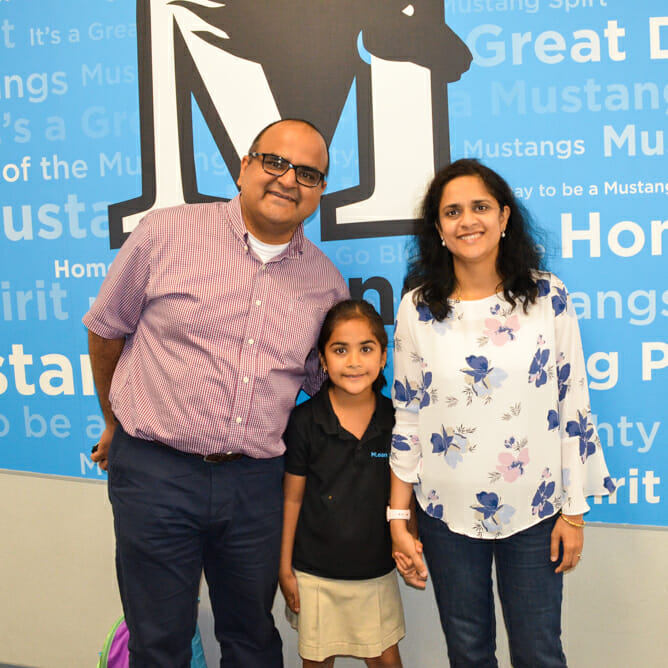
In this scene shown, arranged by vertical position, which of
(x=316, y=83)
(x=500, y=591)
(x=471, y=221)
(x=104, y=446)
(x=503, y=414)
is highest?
(x=316, y=83)

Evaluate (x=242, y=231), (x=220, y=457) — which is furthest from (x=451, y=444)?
(x=242, y=231)

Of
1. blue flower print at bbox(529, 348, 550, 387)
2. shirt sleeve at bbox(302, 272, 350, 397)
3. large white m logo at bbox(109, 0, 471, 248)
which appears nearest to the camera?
blue flower print at bbox(529, 348, 550, 387)

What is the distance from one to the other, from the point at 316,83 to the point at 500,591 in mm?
1580

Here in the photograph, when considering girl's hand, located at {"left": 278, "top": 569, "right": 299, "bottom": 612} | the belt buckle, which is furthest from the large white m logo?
girl's hand, located at {"left": 278, "top": 569, "right": 299, "bottom": 612}

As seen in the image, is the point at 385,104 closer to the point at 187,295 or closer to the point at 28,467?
the point at 187,295

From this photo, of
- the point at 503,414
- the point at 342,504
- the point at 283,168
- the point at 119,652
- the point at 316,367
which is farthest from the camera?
the point at 119,652

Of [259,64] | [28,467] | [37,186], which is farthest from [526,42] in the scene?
[28,467]

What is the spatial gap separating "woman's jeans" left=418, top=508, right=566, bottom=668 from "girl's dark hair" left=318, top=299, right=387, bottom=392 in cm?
50

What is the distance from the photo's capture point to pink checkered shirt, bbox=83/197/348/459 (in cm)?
150

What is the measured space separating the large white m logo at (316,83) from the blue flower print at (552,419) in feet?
2.49

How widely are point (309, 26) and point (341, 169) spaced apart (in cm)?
45

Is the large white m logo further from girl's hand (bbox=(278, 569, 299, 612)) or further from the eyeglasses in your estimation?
girl's hand (bbox=(278, 569, 299, 612))

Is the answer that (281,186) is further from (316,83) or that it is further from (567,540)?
(567,540)

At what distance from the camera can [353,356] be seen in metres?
1.61
